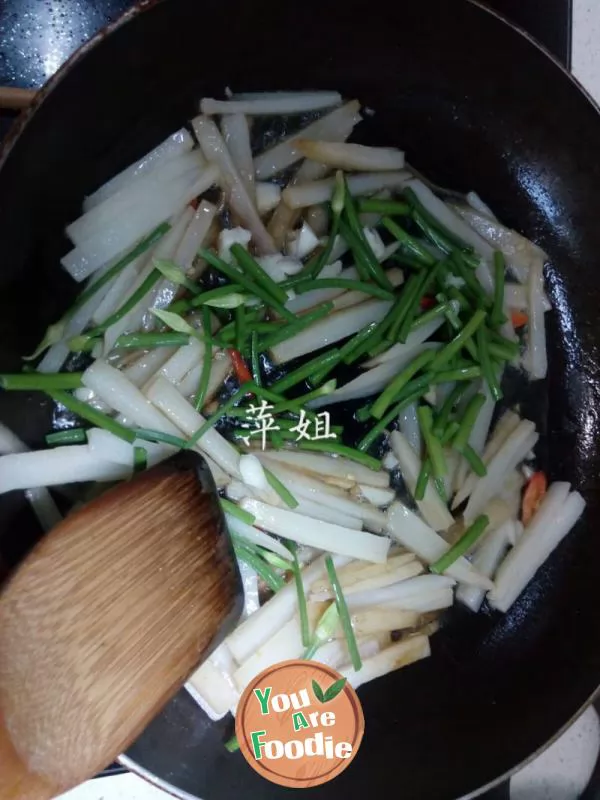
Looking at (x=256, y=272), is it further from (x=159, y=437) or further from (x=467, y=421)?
(x=467, y=421)

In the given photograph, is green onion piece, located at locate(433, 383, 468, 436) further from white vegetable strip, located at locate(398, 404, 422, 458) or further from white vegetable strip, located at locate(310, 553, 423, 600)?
white vegetable strip, located at locate(310, 553, 423, 600)

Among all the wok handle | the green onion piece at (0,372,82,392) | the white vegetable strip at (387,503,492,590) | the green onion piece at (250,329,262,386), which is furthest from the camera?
the white vegetable strip at (387,503,492,590)

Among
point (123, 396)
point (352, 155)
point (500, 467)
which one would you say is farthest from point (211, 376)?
point (500, 467)

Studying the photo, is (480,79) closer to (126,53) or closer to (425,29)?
(425,29)

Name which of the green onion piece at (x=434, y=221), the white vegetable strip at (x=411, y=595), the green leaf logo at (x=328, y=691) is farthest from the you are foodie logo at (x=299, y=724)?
the green onion piece at (x=434, y=221)

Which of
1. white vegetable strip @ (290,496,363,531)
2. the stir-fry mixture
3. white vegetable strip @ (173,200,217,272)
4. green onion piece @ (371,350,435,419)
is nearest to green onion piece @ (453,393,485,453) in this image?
the stir-fry mixture

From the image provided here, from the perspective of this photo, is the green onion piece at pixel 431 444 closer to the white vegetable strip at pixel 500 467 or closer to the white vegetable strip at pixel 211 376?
the white vegetable strip at pixel 500 467

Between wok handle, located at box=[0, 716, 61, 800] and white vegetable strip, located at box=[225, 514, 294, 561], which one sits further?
white vegetable strip, located at box=[225, 514, 294, 561]
